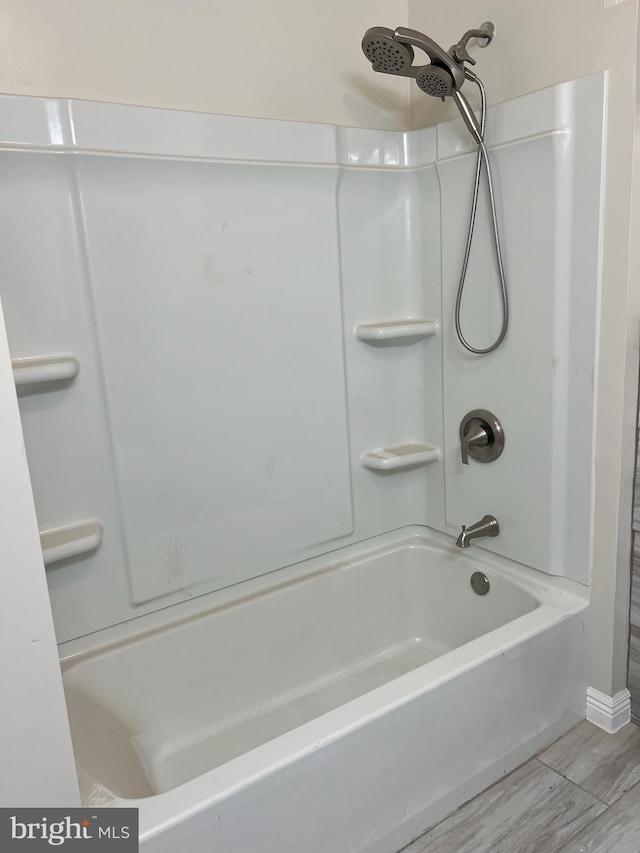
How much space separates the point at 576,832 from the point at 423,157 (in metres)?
1.80

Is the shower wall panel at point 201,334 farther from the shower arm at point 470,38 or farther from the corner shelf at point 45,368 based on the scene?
the shower arm at point 470,38

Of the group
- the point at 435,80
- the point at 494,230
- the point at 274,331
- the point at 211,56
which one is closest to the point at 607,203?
the point at 494,230

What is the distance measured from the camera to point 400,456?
204 centimetres

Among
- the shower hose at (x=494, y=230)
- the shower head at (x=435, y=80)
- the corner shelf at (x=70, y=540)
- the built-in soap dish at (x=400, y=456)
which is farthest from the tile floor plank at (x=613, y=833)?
the shower head at (x=435, y=80)

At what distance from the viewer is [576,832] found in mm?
1470

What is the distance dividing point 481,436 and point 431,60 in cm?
101

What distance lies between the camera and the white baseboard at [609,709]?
5.74ft

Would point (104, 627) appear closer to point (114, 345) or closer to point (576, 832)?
point (114, 345)

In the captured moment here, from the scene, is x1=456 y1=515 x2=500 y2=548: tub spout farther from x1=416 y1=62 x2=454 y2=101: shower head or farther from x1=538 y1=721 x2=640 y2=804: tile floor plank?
x1=416 y1=62 x2=454 y2=101: shower head

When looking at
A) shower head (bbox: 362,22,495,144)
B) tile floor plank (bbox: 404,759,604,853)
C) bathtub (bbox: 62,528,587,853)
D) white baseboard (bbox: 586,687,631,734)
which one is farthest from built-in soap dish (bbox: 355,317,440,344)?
tile floor plank (bbox: 404,759,604,853)

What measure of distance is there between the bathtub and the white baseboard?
28 mm

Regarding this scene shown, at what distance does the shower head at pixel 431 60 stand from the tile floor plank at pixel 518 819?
5.32ft

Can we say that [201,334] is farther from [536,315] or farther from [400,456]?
[536,315]

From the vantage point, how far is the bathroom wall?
4.84 ft
